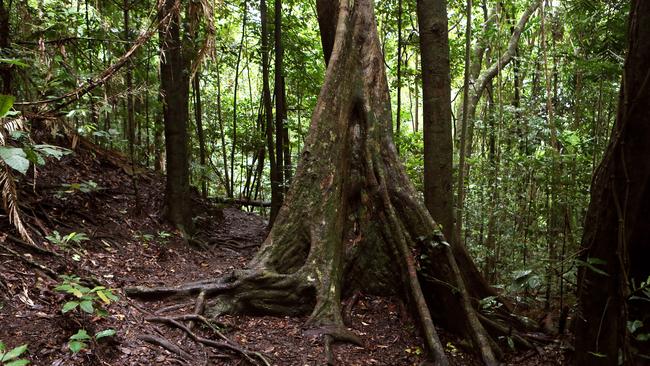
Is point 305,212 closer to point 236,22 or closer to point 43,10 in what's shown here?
point 43,10

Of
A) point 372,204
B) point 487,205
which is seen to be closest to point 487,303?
point 372,204

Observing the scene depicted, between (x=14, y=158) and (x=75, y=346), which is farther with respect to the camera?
(x=75, y=346)

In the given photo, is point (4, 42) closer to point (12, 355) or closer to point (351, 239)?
point (12, 355)

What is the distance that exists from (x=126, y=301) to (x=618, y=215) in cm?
398

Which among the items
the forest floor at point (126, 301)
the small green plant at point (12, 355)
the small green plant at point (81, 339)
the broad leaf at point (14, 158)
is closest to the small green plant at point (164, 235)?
the forest floor at point (126, 301)

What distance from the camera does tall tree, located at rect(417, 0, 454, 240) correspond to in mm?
5211

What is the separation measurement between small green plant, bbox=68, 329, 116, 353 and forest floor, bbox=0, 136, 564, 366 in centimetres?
4

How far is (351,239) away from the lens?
5340 mm

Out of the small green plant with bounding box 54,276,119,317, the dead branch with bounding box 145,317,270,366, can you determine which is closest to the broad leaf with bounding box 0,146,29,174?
the small green plant with bounding box 54,276,119,317

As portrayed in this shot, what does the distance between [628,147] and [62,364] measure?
3.58 metres

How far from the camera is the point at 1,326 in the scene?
9.73ft

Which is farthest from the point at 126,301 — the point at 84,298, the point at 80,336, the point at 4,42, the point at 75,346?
the point at 4,42

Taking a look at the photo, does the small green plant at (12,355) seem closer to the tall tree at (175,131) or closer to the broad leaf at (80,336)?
the broad leaf at (80,336)

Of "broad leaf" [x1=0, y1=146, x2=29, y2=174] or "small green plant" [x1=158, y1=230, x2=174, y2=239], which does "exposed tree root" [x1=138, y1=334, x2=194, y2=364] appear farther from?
"small green plant" [x1=158, y1=230, x2=174, y2=239]
